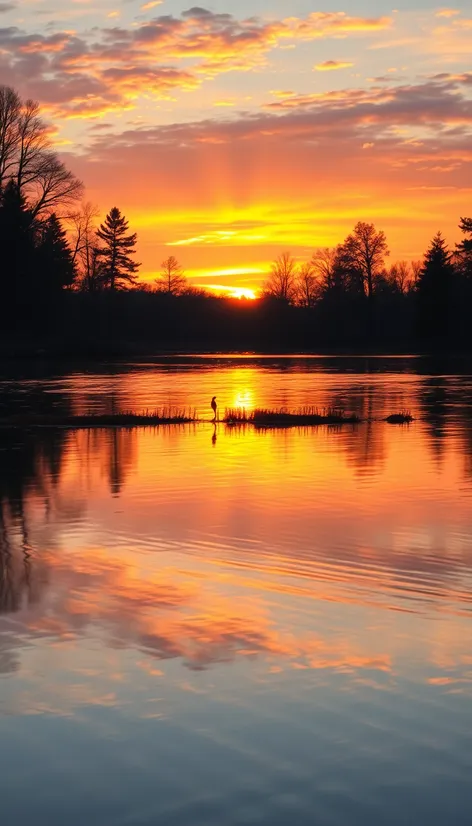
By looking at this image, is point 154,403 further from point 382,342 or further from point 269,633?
point 382,342

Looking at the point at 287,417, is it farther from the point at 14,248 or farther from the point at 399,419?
the point at 14,248

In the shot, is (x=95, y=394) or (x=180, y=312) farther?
(x=180, y=312)

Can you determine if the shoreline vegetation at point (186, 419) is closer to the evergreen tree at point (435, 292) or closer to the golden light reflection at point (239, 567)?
the golden light reflection at point (239, 567)

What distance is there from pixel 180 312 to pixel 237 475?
136725mm

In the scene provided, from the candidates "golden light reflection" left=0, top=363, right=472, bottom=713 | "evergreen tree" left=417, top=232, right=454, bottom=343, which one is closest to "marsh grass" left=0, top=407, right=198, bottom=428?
"golden light reflection" left=0, top=363, right=472, bottom=713

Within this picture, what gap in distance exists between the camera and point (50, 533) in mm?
15508

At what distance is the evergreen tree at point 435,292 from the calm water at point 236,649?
8196 centimetres

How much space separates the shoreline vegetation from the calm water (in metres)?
13.1

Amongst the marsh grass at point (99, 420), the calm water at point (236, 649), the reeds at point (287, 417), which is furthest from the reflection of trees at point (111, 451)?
Answer: the reeds at point (287, 417)

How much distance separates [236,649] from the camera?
977 centimetres

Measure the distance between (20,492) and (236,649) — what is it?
35.8 ft

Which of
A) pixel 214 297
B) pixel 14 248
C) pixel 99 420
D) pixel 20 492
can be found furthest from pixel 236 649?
pixel 214 297

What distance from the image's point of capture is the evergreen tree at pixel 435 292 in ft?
335

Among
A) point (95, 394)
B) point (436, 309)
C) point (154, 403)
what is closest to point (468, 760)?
point (154, 403)
